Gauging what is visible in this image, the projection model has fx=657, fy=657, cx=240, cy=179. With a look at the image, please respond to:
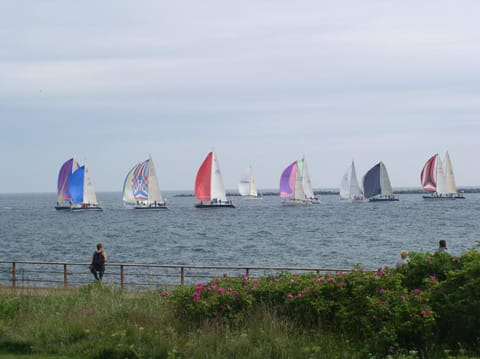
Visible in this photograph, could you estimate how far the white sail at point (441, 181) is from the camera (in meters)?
120

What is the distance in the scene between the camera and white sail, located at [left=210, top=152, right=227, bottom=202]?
3711 inches

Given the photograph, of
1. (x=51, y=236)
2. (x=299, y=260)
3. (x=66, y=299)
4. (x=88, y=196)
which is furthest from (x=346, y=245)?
(x=88, y=196)

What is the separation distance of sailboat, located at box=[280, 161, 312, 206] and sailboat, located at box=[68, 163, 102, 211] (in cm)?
3295

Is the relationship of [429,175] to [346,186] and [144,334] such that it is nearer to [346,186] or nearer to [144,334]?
[346,186]

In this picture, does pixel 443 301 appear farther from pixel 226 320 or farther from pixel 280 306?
pixel 226 320

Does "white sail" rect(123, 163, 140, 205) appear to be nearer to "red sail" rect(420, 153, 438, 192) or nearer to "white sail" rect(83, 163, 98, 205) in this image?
"white sail" rect(83, 163, 98, 205)

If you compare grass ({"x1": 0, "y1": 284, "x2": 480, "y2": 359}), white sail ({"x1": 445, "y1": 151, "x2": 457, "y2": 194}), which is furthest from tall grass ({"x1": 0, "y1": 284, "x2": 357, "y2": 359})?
white sail ({"x1": 445, "y1": 151, "x2": 457, "y2": 194})

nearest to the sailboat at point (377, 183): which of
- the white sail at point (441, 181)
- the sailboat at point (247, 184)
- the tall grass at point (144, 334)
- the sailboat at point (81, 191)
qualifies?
the white sail at point (441, 181)

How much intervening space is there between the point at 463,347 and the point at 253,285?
3827 mm

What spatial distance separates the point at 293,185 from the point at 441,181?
97.0ft

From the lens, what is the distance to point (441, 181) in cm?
12394

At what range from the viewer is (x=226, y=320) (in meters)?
11.2

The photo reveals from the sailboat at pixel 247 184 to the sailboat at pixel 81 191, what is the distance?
48964mm

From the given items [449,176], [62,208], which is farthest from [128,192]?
[449,176]
